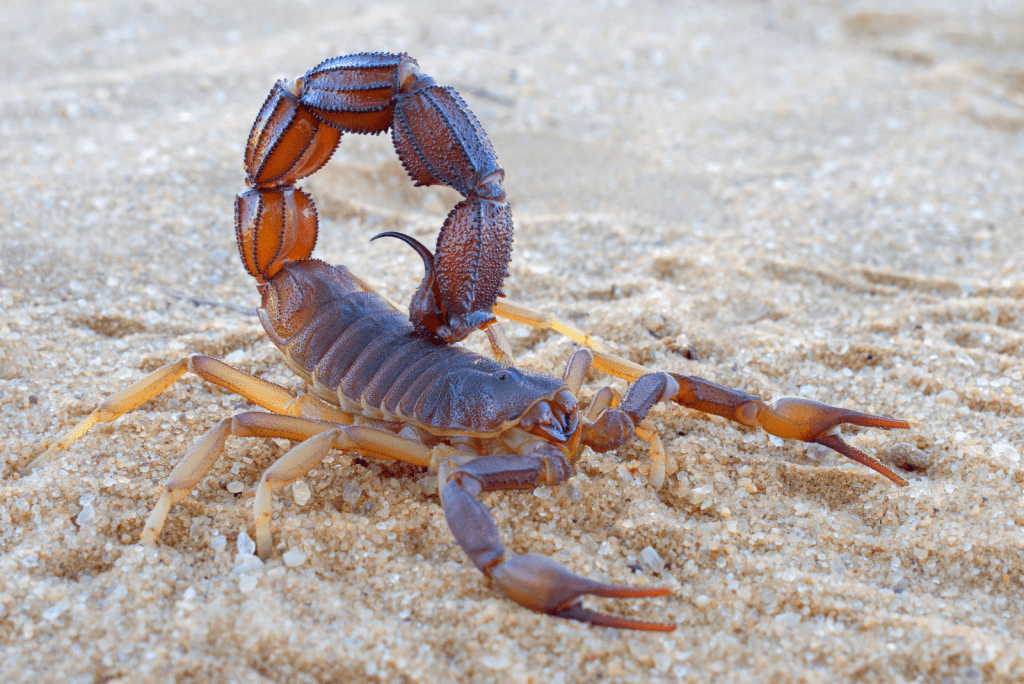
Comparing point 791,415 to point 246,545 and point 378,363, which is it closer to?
point 378,363

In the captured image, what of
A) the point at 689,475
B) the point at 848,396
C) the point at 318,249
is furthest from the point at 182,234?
the point at 848,396

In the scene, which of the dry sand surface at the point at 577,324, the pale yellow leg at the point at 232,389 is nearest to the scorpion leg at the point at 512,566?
the dry sand surface at the point at 577,324

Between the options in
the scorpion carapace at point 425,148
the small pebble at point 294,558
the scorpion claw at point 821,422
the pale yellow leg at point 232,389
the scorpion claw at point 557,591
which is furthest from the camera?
the pale yellow leg at point 232,389

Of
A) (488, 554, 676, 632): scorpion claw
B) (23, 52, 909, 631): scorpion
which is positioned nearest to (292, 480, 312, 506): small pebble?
(23, 52, 909, 631): scorpion

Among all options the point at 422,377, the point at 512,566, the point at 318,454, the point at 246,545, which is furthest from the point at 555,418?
the point at 246,545

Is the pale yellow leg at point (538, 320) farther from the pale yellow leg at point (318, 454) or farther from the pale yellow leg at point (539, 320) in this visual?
the pale yellow leg at point (318, 454)

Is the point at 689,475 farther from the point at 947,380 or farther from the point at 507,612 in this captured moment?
the point at 947,380
